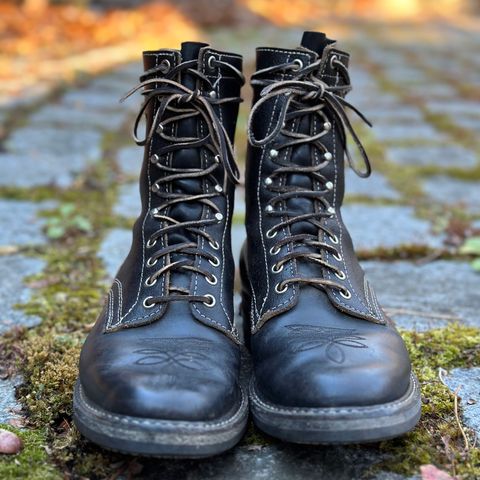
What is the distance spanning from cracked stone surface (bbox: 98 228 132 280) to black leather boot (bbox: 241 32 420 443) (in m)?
0.62

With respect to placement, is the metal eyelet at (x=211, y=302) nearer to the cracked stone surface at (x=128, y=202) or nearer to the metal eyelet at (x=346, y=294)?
the metal eyelet at (x=346, y=294)

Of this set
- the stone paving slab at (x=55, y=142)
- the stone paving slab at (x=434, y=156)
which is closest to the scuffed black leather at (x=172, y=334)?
Result: the stone paving slab at (x=55, y=142)

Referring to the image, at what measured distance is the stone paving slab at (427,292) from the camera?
1.90m

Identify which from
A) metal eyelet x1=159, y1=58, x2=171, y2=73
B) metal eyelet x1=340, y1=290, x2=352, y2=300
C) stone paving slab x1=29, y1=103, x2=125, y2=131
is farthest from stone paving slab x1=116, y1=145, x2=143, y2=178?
metal eyelet x1=340, y1=290, x2=352, y2=300

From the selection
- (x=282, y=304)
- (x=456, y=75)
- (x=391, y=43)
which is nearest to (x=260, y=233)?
(x=282, y=304)

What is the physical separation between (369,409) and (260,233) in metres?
0.57

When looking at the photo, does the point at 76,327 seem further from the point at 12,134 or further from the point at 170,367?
the point at 12,134

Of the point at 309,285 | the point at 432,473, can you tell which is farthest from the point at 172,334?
the point at 432,473

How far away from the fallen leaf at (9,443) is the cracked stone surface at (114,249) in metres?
0.92

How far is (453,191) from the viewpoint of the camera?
3.16 m

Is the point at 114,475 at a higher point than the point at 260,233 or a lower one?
lower

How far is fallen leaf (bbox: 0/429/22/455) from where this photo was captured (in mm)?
1229

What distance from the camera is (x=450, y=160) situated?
143 inches

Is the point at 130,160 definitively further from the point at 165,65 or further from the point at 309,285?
the point at 309,285
